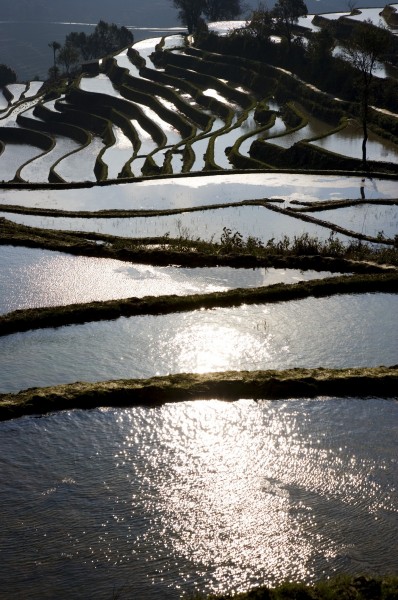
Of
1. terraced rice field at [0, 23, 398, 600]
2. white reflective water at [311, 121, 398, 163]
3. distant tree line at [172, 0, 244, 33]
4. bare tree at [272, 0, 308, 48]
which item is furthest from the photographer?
distant tree line at [172, 0, 244, 33]

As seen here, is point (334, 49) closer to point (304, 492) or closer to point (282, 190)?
point (282, 190)

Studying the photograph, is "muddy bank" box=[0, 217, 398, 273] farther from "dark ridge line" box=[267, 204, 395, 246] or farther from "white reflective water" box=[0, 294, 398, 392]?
"white reflective water" box=[0, 294, 398, 392]

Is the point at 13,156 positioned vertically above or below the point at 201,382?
above

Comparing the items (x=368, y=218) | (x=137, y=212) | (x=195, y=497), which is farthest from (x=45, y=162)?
(x=195, y=497)

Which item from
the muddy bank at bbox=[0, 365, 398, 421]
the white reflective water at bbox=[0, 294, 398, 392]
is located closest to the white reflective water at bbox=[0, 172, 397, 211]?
the white reflective water at bbox=[0, 294, 398, 392]

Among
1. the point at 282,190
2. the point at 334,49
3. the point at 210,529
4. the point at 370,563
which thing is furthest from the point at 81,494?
the point at 334,49

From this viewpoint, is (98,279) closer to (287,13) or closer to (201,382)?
(201,382)
